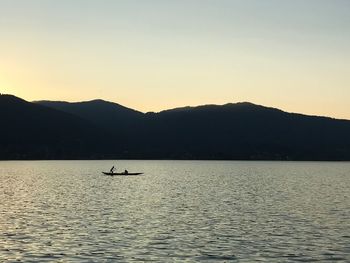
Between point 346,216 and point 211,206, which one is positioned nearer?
point 346,216

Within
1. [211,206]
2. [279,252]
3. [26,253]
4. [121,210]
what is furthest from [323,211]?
[26,253]

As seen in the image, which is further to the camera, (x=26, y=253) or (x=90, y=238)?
(x=90, y=238)

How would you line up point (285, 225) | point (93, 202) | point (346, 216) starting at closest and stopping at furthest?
point (285, 225), point (346, 216), point (93, 202)

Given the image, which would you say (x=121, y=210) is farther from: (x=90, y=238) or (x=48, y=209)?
(x=90, y=238)

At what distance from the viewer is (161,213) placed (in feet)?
265

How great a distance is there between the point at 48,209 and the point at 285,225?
3842cm

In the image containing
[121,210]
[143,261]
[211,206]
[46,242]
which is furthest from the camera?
[211,206]

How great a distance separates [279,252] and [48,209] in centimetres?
4643

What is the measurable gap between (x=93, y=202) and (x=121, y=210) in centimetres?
1563

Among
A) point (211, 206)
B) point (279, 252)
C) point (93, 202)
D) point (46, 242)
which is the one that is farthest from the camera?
point (93, 202)

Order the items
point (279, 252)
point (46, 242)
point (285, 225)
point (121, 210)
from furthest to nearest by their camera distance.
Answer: point (121, 210), point (285, 225), point (46, 242), point (279, 252)

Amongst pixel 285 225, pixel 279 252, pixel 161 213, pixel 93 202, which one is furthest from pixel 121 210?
pixel 279 252

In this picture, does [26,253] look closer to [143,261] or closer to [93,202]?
[143,261]

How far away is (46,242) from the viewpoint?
52.7 meters
